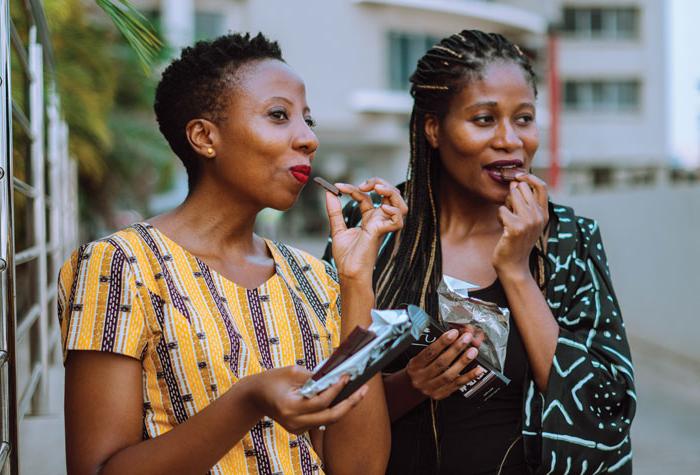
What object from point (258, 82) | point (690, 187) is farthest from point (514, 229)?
point (690, 187)

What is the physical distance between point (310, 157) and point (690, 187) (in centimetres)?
779

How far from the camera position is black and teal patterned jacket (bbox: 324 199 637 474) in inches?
90.0

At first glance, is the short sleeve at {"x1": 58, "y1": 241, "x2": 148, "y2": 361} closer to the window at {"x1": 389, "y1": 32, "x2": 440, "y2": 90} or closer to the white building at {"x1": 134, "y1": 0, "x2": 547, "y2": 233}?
the white building at {"x1": 134, "y1": 0, "x2": 547, "y2": 233}

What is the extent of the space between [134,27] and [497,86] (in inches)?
40.7

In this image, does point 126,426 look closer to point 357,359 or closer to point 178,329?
point 178,329

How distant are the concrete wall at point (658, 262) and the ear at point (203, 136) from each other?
7586 mm

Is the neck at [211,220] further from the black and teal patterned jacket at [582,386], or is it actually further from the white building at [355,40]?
the white building at [355,40]

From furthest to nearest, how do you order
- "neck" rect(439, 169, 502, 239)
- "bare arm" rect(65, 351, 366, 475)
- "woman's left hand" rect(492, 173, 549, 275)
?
"neck" rect(439, 169, 502, 239)
"woman's left hand" rect(492, 173, 549, 275)
"bare arm" rect(65, 351, 366, 475)

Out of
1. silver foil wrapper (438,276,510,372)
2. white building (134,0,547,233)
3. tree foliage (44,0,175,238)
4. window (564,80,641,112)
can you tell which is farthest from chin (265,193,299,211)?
window (564,80,641,112)

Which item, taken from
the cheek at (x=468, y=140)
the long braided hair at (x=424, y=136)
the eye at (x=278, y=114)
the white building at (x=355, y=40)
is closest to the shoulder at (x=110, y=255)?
the eye at (x=278, y=114)

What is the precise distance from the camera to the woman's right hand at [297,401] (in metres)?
1.48

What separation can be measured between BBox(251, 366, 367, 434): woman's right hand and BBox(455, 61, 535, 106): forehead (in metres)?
1.26

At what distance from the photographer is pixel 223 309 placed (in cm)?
192

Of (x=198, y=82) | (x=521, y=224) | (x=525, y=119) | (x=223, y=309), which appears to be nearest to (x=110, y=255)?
(x=223, y=309)
